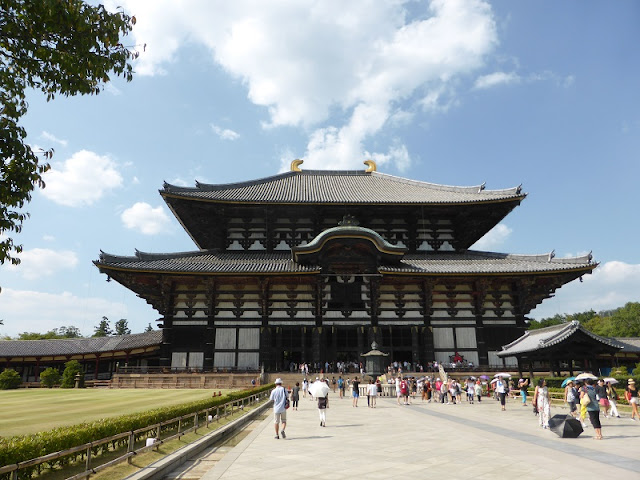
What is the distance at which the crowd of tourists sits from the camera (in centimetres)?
1147

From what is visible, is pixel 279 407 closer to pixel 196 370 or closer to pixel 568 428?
pixel 568 428

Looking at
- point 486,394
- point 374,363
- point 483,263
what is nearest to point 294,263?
point 374,363

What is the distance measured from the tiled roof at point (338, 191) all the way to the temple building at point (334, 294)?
1.10 ft

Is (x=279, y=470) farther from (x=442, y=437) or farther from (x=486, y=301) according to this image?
(x=486, y=301)

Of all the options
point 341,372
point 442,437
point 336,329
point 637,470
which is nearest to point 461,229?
point 336,329

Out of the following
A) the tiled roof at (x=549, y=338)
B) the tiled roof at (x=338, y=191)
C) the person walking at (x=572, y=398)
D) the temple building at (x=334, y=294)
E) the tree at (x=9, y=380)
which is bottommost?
the tree at (x=9, y=380)

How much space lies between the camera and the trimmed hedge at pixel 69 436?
5.82 metres

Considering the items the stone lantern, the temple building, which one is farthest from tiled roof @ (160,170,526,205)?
the stone lantern

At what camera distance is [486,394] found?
1024 inches

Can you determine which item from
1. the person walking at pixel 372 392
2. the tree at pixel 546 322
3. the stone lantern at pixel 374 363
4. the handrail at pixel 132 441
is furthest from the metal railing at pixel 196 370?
the tree at pixel 546 322

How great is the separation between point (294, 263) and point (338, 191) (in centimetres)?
1044

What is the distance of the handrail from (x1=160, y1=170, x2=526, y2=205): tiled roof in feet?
55.8

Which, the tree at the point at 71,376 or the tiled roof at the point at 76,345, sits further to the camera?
the tiled roof at the point at 76,345

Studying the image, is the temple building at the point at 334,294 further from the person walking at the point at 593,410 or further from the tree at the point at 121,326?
the tree at the point at 121,326
